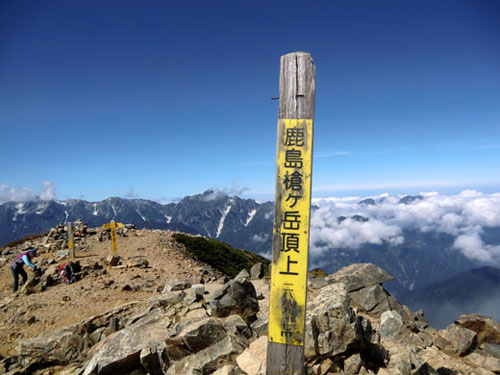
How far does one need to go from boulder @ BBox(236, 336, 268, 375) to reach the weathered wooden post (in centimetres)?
147

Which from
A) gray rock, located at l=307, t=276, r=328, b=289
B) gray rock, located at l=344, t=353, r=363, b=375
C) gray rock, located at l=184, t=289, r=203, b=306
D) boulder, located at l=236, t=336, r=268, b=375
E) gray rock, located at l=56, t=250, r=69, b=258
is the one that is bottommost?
gray rock, located at l=307, t=276, r=328, b=289

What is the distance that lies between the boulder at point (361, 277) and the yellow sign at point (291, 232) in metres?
11.2

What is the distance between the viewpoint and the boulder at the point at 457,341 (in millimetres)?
10398

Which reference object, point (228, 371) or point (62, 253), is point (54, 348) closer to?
point (228, 371)

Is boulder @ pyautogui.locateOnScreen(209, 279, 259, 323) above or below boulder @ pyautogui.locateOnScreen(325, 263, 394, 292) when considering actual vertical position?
above

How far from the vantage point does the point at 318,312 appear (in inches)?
294

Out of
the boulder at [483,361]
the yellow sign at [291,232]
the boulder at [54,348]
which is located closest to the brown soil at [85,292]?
the boulder at [54,348]

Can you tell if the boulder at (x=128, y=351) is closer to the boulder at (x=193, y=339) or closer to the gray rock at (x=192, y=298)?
the boulder at (x=193, y=339)

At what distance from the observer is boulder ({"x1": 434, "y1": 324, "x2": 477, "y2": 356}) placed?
34.1 ft

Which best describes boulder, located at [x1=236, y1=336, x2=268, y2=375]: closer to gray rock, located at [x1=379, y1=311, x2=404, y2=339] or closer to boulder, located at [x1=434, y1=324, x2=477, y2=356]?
gray rock, located at [x1=379, y1=311, x2=404, y2=339]

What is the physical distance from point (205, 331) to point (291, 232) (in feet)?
15.8

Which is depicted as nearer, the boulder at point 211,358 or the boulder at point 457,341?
the boulder at point 211,358

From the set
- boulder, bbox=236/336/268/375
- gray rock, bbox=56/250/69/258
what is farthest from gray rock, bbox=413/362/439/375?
gray rock, bbox=56/250/69/258

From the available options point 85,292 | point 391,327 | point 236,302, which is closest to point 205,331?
point 236,302
